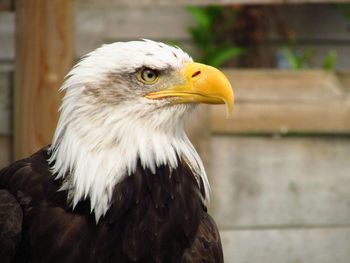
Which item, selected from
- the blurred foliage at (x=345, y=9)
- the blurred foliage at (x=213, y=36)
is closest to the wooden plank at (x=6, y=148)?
the blurred foliage at (x=213, y=36)

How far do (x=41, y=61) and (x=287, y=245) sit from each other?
2.04m

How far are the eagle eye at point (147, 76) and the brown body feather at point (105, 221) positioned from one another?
0.36 m

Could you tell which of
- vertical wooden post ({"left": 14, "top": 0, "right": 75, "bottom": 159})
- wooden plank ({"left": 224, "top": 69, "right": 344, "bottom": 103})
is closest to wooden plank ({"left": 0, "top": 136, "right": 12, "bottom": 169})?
vertical wooden post ({"left": 14, "top": 0, "right": 75, "bottom": 159})

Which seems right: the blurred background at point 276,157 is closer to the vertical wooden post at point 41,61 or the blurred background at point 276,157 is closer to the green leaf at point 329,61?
the vertical wooden post at point 41,61

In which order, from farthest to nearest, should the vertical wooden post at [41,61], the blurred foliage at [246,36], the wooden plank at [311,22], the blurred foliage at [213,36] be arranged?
1. the wooden plank at [311,22]
2. the blurred foliage at [246,36]
3. the blurred foliage at [213,36]
4. the vertical wooden post at [41,61]

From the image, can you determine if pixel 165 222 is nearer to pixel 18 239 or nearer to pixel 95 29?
pixel 18 239

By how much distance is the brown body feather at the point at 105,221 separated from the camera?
13.9 feet

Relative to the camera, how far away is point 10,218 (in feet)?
14.0

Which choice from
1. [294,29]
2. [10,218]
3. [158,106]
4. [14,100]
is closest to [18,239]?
[10,218]

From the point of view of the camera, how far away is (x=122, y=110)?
13.9ft

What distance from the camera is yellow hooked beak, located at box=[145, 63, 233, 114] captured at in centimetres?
418

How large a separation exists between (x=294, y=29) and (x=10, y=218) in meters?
5.52

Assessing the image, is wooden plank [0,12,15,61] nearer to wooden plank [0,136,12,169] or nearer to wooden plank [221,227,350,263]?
wooden plank [0,136,12,169]

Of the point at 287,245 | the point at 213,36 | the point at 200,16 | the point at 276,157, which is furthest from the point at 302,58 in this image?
the point at 287,245
